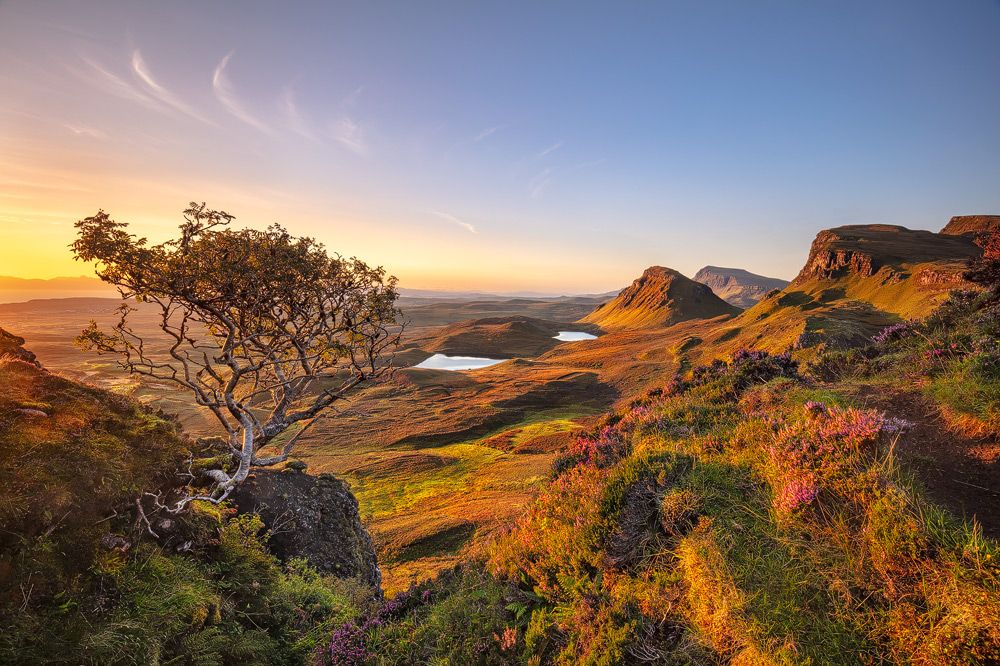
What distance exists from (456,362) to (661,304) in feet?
261

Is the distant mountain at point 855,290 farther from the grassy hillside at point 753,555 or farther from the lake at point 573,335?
the lake at point 573,335

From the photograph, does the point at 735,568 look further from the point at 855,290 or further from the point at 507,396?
the point at 855,290

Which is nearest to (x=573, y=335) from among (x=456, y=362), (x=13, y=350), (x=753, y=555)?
(x=456, y=362)

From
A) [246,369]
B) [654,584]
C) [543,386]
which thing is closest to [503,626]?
[654,584]

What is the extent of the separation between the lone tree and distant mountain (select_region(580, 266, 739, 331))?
124 m

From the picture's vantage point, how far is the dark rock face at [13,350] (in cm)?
805

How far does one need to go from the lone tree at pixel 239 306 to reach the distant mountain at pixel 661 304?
124108mm

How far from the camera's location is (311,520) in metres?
10.2

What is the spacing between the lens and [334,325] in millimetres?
14023

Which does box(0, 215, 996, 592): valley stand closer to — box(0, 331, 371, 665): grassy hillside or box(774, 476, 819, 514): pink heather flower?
box(0, 331, 371, 665): grassy hillside

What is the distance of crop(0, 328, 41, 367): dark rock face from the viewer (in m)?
8.05

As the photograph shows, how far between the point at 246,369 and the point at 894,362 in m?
16.3

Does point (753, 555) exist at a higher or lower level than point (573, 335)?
higher

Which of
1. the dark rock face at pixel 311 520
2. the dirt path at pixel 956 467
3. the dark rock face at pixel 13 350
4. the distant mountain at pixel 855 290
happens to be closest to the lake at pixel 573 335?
the distant mountain at pixel 855 290
